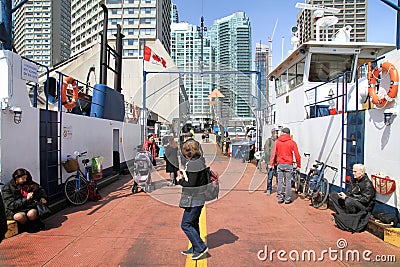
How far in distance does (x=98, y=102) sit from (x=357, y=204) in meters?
8.34

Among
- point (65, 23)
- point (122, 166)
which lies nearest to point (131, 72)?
point (122, 166)

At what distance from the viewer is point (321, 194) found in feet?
23.7

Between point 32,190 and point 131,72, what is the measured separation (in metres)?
36.3

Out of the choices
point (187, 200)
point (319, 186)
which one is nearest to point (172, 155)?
point (319, 186)

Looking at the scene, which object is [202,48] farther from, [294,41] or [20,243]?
[20,243]

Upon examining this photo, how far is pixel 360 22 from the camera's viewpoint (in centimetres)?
1482

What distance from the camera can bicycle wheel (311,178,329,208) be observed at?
707 cm

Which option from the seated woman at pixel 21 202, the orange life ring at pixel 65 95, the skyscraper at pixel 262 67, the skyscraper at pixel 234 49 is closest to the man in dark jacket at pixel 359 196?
the seated woman at pixel 21 202

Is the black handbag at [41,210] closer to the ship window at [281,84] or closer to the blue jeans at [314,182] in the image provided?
the blue jeans at [314,182]

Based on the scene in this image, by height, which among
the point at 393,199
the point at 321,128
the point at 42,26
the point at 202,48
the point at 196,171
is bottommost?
the point at 393,199

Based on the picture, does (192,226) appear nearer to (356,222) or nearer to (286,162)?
(356,222)

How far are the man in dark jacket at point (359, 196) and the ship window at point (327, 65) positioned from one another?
185 inches

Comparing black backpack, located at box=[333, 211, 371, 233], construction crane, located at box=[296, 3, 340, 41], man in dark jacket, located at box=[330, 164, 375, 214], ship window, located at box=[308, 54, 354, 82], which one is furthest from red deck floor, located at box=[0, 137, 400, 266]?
construction crane, located at box=[296, 3, 340, 41]

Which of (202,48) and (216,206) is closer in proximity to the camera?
(216,206)
